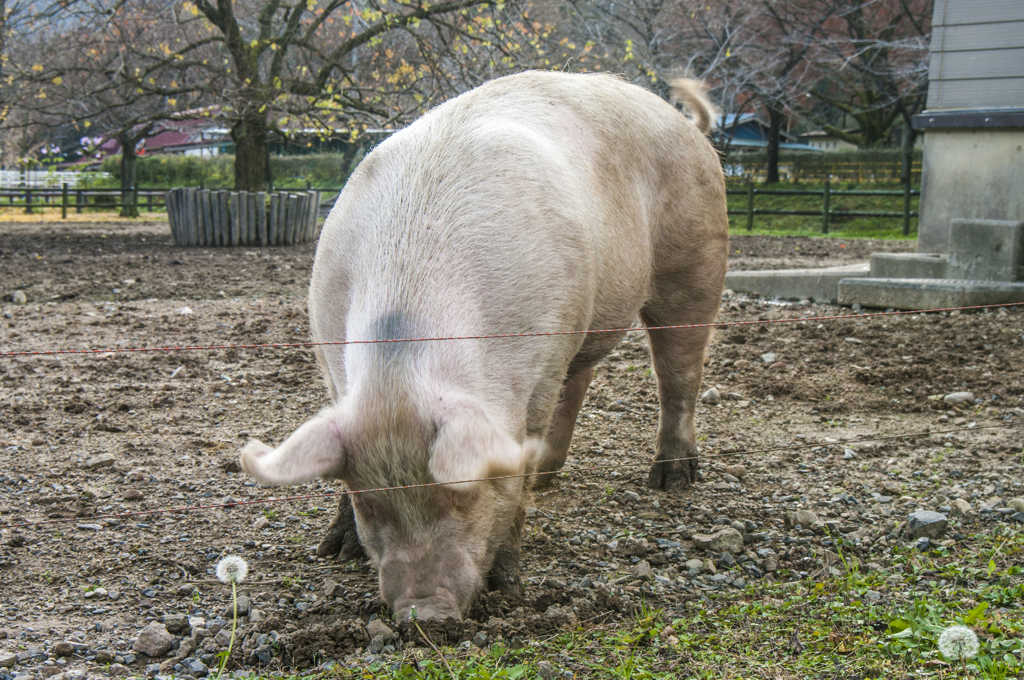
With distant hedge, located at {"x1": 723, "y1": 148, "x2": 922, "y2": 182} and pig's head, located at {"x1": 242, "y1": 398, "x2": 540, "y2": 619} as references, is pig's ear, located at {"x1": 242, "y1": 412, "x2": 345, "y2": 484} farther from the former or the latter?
distant hedge, located at {"x1": 723, "y1": 148, "x2": 922, "y2": 182}

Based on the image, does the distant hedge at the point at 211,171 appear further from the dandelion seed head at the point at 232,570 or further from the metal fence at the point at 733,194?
the dandelion seed head at the point at 232,570

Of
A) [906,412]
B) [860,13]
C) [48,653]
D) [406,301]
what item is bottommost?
[48,653]

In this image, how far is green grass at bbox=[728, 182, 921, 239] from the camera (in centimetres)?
1934

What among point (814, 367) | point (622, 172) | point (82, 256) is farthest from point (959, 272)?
point (82, 256)

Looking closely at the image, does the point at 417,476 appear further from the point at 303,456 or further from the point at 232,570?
the point at 232,570

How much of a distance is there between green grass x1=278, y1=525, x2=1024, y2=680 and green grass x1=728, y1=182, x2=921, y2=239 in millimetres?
16178

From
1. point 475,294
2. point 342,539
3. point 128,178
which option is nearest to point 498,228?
point 475,294

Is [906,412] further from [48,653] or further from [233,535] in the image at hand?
[48,653]

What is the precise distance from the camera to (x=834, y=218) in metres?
21.7

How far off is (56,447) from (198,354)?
1898 mm

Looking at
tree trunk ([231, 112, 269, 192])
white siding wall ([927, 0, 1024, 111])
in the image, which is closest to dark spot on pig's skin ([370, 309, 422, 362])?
white siding wall ([927, 0, 1024, 111])

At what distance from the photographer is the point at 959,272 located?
7934mm

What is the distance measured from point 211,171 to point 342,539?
39.0 metres

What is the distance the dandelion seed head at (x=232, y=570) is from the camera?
10.3 ft
